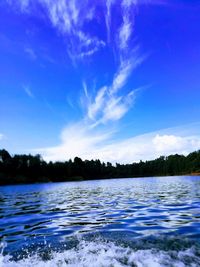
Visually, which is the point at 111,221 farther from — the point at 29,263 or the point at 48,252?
the point at 29,263

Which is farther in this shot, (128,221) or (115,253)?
(128,221)

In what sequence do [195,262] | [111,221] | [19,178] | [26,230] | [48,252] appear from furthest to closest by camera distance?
[19,178] → [111,221] → [26,230] → [48,252] → [195,262]

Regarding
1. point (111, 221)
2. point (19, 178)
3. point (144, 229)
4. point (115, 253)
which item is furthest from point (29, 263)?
point (19, 178)

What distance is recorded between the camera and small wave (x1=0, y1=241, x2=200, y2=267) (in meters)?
9.00

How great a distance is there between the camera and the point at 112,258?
952 cm

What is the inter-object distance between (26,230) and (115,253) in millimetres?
7935

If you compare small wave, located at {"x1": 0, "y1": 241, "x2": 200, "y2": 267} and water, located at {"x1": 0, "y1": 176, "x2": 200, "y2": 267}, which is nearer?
small wave, located at {"x1": 0, "y1": 241, "x2": 200, "y2": 267}

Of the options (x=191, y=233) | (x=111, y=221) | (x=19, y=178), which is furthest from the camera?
(x=19, y=178)

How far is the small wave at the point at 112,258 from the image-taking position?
29.5ft

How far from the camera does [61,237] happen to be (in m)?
13.8

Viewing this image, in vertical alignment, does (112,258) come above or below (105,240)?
below

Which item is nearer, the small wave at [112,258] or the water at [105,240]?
the small wave at [112,258]

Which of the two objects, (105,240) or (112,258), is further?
(105,240)

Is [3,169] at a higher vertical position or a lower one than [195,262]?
higher
